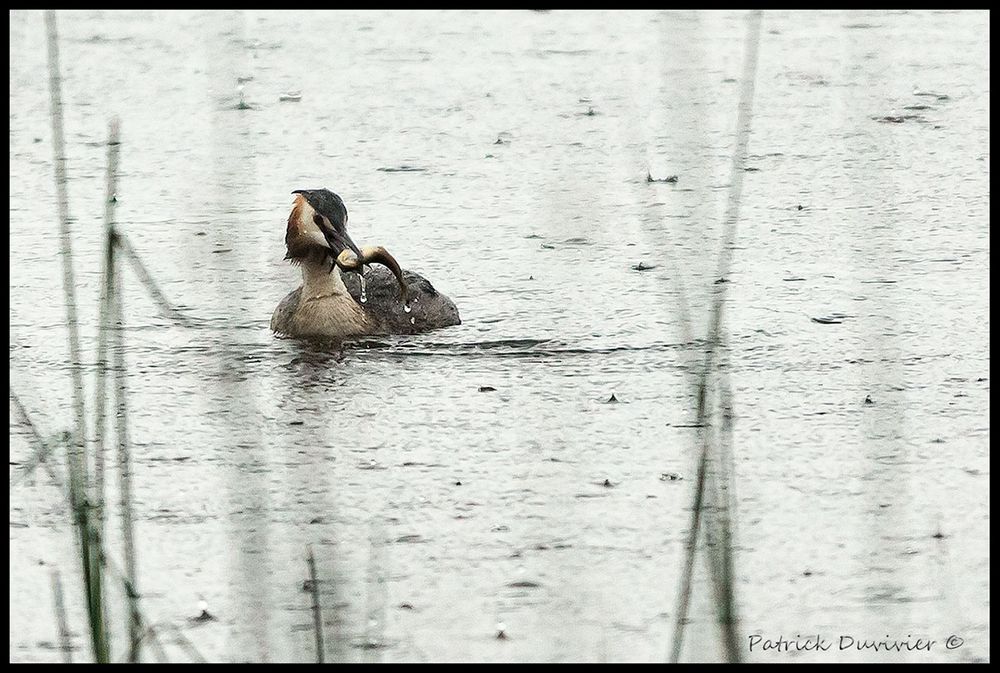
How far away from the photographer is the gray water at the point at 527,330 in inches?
174

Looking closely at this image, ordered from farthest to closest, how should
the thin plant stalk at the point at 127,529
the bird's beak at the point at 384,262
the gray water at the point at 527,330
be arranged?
the bird's beak at the point at 384,262 → the gray water at the point at 527,330 → the thin plant stalk at the point at 127,529

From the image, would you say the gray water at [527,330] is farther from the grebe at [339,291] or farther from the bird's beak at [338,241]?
Answer: the bird's beak at [338,241]

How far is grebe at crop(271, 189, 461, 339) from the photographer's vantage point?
6.81 metres

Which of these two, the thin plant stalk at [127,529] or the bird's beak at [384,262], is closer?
the thin plant stalk at [127,529]

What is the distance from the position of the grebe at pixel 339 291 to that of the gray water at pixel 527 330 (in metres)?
0.11

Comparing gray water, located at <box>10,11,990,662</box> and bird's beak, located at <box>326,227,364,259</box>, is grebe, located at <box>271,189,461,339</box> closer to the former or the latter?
bird's beak, located at <box>326,227,364,259</box>

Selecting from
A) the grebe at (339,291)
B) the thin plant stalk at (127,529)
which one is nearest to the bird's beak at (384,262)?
the grebe at (339,291)

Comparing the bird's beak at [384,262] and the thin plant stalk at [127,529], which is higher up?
the thin plant stalk at [127,529]

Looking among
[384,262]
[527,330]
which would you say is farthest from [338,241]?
[527,330]

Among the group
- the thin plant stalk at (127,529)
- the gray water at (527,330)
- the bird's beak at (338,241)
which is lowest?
the gray water at (527,330)

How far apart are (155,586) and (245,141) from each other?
4.95m

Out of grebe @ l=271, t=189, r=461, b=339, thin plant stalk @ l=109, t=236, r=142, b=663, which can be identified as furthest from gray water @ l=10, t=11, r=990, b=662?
thin plant stalk @ l=109, t=236, r=142, b=663

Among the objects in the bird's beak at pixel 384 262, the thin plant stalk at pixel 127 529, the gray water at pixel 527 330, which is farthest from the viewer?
the bird's beak at pixel 384 262
